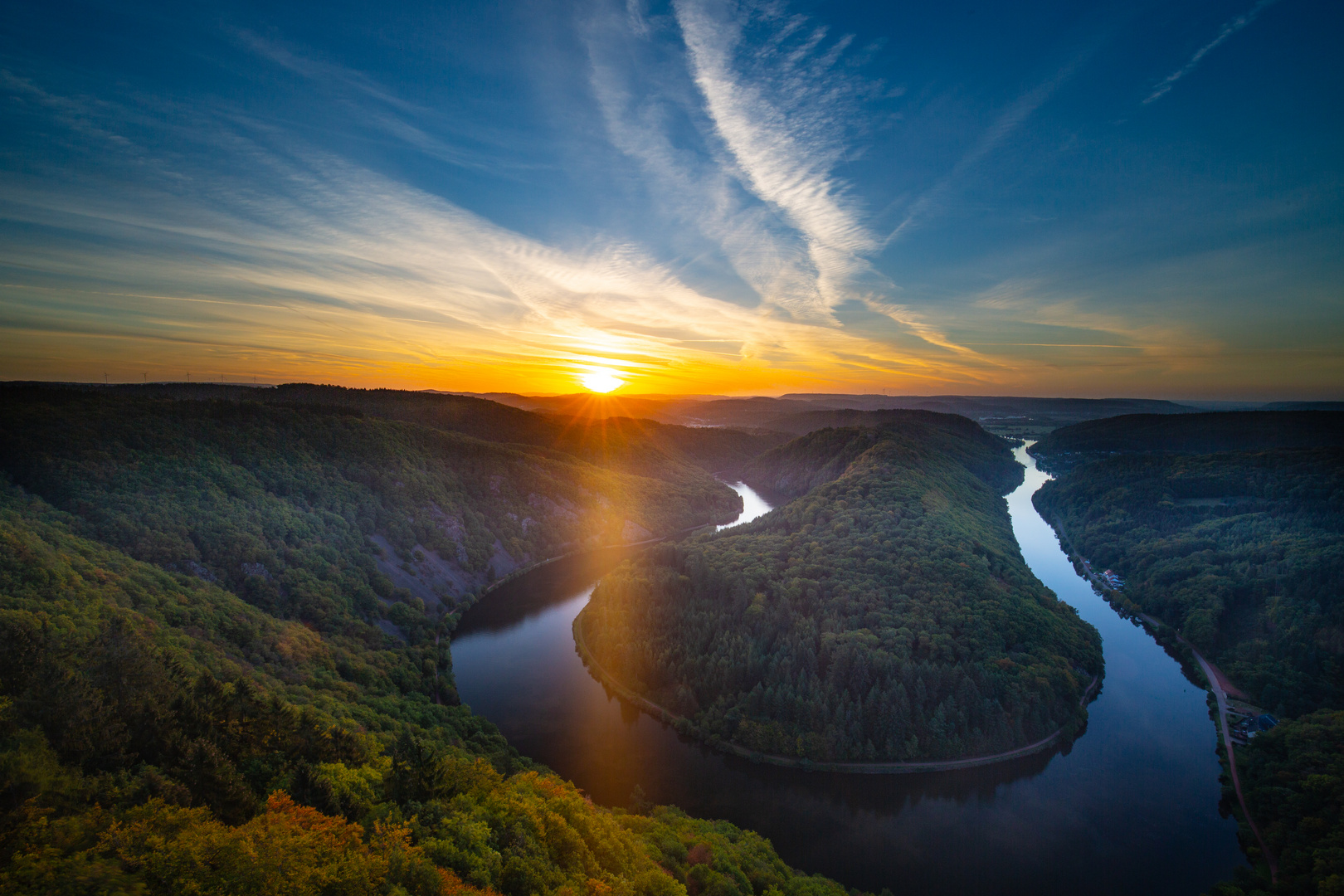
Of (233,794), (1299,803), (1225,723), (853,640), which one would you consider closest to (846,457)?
(1225,723)

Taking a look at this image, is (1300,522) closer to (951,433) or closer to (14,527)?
(951,433)

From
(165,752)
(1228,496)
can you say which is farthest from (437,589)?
(1228,496)

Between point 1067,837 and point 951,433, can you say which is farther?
point 951,433

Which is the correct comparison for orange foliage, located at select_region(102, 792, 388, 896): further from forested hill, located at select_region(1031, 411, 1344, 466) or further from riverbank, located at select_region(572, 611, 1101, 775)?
forested hill, located at select_region(1031, 411, 1344, 466)

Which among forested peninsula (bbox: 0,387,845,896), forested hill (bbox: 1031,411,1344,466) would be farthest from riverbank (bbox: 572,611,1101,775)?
forested hill (bbox: 1031,411,1344,466)

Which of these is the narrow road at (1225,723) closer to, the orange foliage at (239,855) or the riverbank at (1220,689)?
the riverbank at (1220,689)

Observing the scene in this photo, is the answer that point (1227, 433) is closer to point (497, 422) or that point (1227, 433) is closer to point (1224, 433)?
point (1224, 433)

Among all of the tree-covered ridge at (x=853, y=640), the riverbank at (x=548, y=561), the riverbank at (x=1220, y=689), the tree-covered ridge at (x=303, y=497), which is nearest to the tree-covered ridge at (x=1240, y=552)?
the riverbank at (x=1220, y=689)
